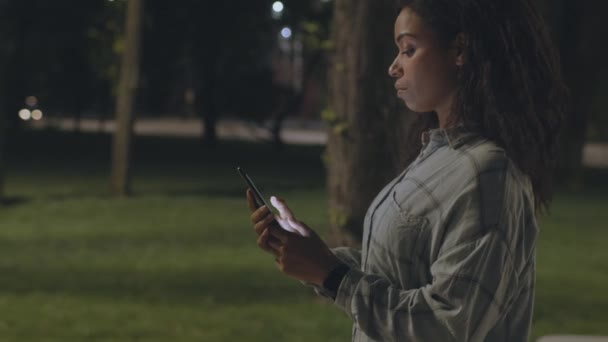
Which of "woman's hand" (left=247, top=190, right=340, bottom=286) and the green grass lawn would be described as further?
the green grass lawn

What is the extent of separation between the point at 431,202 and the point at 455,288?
0.21 meters

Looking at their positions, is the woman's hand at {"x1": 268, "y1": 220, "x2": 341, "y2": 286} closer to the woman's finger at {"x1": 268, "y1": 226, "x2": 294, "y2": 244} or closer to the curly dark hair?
the woman's finger at {"x1": 268, "y1": 226, "x2": 294, "y2": 244}

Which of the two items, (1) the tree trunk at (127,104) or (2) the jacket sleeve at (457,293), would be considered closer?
(2) the jacket sleeve at (457,293)

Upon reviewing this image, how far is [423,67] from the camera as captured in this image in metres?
2.54

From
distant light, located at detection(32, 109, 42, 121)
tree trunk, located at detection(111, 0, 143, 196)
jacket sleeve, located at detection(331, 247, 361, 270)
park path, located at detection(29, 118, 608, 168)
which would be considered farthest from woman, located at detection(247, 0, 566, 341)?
distant light, located at detection(32, 109, 42, 121)

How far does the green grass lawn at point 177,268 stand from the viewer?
8.77 metres

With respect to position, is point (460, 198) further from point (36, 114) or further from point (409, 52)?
point (36, 114)

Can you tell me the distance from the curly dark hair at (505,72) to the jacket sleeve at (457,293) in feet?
0.67

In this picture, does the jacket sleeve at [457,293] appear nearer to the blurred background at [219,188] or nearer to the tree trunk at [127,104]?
the blurred background at [219,188]

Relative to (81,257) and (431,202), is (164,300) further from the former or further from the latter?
(431,202)

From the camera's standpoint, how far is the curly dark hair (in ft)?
8.16

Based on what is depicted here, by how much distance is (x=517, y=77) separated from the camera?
2490mm

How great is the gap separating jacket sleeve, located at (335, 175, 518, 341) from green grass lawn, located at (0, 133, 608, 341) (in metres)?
5.91

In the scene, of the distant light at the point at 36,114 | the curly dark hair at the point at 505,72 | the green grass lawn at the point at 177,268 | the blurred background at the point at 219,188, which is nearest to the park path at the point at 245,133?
the distant light at the point at 36,114
